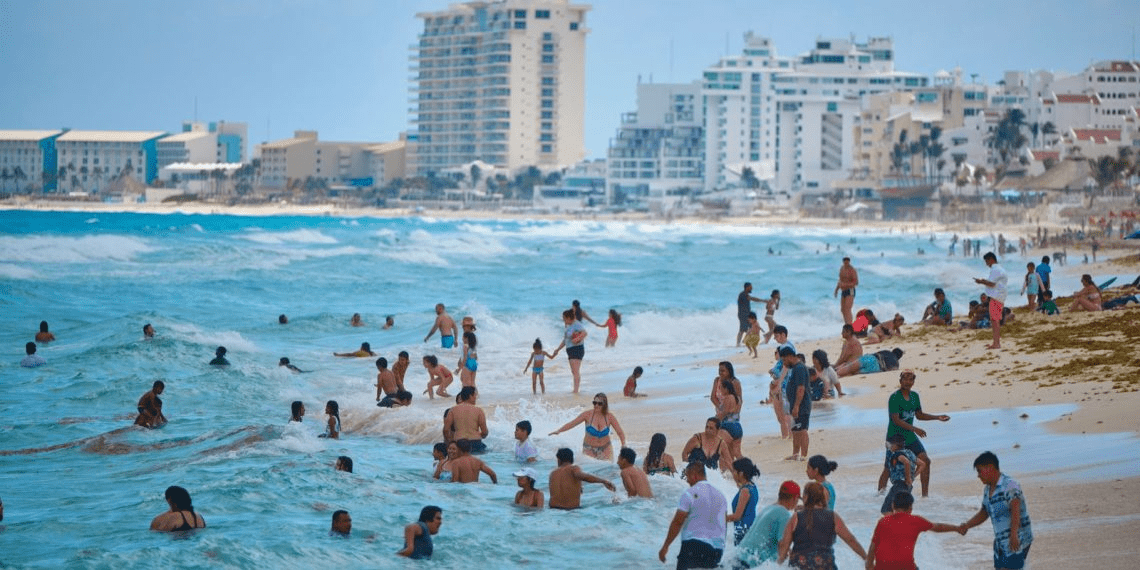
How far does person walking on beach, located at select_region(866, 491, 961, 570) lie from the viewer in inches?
342

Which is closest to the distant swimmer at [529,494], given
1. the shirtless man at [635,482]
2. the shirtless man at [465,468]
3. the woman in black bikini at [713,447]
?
the shirtless man at [635,482]

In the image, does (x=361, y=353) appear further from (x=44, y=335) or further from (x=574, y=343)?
(x=44, y=335)

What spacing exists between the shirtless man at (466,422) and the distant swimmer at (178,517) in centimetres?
384

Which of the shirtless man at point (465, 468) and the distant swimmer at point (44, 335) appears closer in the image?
the shirtless man at point (465, 468)

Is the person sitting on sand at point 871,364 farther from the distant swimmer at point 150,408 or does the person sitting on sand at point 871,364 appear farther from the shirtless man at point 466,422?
the distant swimmer at point 150,408

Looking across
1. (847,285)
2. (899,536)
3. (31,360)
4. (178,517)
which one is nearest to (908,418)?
(899,536)

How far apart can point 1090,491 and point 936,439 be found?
2.73 m

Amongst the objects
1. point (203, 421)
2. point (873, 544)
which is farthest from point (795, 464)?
point (203, 421)

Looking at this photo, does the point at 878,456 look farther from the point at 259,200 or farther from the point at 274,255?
the point at 259,200

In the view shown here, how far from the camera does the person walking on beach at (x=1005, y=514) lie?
28.5ft

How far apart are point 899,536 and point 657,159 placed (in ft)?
569

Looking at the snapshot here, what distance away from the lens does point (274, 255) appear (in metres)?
69.2

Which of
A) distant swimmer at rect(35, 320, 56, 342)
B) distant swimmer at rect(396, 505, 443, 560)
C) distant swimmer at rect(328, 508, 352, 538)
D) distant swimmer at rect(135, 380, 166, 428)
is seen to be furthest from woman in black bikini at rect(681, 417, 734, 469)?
distant swimmer at rect(35, 320, 56, 342)

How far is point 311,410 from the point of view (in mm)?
19359
